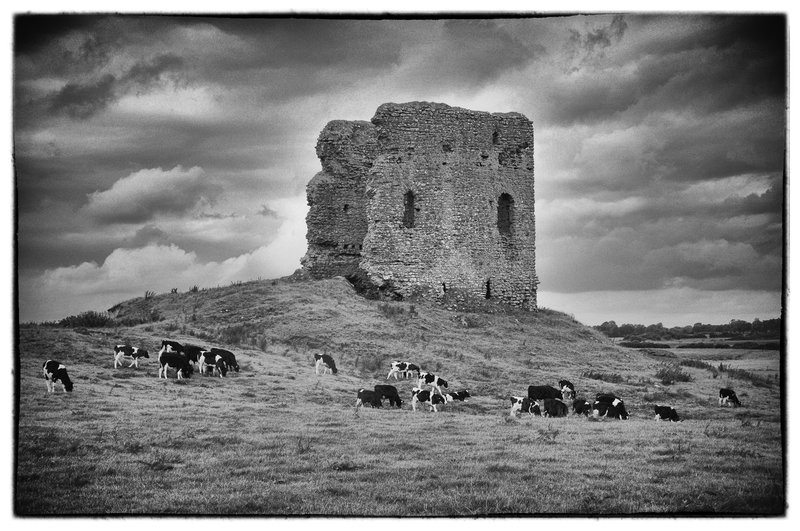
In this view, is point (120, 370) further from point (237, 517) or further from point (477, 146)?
point (477, 146)

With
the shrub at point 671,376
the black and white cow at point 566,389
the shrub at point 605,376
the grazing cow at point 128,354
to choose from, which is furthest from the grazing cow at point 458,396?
the shrub at point 671,376

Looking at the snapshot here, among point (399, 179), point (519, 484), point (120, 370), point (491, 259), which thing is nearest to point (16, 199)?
point (120, 370)

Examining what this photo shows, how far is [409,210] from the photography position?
1232 inches

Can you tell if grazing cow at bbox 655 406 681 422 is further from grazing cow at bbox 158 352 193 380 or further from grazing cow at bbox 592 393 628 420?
grazing cow at bbox 158 352 193 380

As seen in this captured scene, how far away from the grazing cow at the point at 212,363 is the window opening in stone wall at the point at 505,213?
16.3 metres

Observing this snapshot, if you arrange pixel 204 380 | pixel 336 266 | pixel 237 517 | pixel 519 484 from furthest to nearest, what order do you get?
1. pixel 336 266
2. pixel 204 380
3. pixel 519 484
4. pixel 237 517

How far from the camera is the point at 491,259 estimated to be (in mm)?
31906

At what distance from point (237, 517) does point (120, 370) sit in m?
8.93

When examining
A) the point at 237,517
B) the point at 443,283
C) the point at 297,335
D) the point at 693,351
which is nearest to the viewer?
the point at 237,517

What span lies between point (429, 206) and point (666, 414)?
589 inches

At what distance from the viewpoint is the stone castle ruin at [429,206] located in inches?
1210

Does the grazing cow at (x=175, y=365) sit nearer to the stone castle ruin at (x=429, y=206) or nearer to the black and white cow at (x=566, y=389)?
the black and white cow at (x=566, y=389)

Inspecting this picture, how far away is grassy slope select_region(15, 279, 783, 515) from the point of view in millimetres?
11219

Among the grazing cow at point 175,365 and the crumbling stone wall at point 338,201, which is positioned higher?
the crumbling stone wall at point 338,201
